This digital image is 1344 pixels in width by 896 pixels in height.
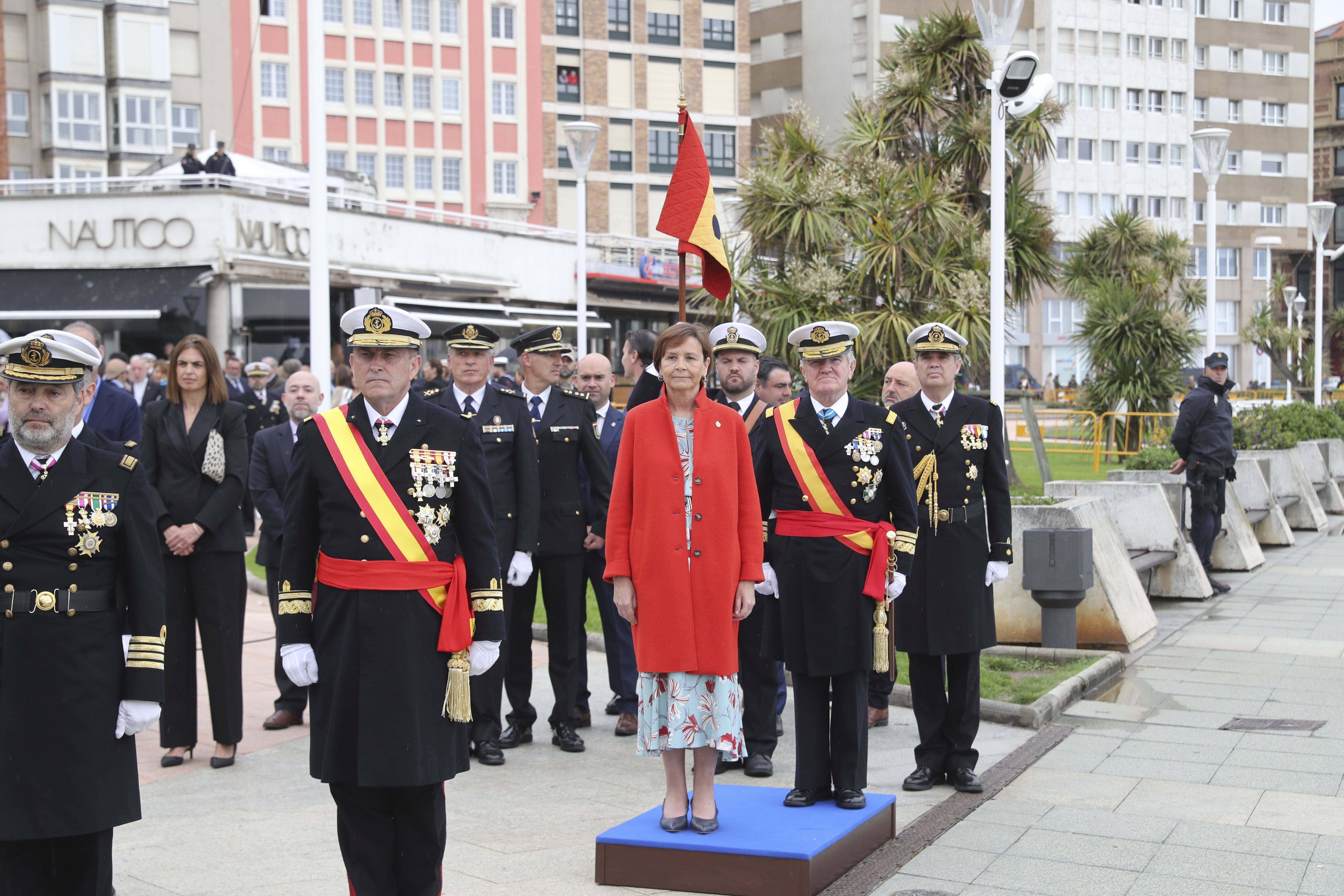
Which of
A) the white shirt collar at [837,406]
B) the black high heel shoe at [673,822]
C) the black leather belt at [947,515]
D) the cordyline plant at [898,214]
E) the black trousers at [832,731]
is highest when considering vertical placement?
the cordyline plant at [898,214]

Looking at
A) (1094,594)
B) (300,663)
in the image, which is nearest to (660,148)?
(1094,594)

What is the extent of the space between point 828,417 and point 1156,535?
7455 millimetres

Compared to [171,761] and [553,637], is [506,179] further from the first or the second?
[171,761]

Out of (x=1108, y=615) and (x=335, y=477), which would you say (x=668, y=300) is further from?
(x=335, y=477)

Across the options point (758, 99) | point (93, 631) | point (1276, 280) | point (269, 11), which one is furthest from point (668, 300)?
point (93, 631)

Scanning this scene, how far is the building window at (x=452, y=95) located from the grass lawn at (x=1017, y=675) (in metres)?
46.9

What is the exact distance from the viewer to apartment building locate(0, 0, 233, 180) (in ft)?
163

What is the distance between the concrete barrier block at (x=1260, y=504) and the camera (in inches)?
645

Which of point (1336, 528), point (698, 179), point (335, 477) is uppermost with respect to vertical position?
point (698, 179)

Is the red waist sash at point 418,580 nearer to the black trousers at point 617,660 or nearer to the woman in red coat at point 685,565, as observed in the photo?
the woman in red coat at point 685,565

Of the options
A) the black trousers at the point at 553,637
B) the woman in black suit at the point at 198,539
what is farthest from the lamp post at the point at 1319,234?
the woman in black suit at the point at 198,539

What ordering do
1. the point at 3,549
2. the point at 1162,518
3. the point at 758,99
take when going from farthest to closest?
the point at 758,99, the point at 1162,518, the point at 3,549

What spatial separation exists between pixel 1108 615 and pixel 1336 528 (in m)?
10.3

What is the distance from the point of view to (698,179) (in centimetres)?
642
